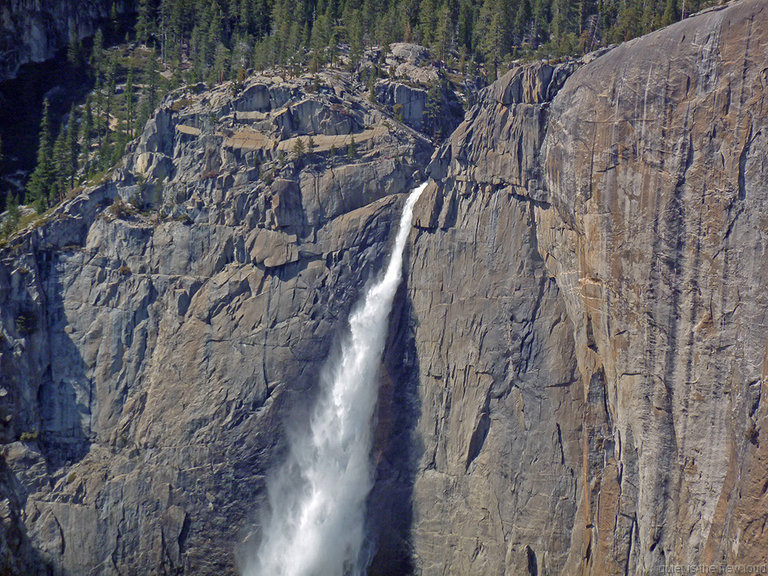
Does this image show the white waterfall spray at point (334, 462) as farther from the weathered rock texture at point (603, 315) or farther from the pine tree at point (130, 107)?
the pine tree at point (130, 107)

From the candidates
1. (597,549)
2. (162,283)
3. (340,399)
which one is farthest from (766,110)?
(162,283)

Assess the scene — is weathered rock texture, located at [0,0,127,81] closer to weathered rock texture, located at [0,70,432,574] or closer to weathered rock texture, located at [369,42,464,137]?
weathered rock texture, located at [0,70,432,574]

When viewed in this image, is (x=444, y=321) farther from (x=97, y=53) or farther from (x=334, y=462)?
(x=97, y=53)

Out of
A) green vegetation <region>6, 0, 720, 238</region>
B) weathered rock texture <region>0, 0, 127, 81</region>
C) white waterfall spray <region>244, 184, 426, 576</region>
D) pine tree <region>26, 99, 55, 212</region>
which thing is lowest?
white waterfall spray <region>244, 184, 426, 576</region>

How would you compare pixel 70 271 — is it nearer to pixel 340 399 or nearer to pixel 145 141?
pixel 145 141

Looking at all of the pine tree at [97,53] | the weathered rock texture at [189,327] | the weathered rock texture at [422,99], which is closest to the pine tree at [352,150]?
the weathered rock texture at [189,327]

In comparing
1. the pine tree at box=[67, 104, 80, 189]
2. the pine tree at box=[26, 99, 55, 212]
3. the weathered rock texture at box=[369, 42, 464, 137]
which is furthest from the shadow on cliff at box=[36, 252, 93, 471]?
the weathered rock texture at box=[369, 42, 464, 137]
